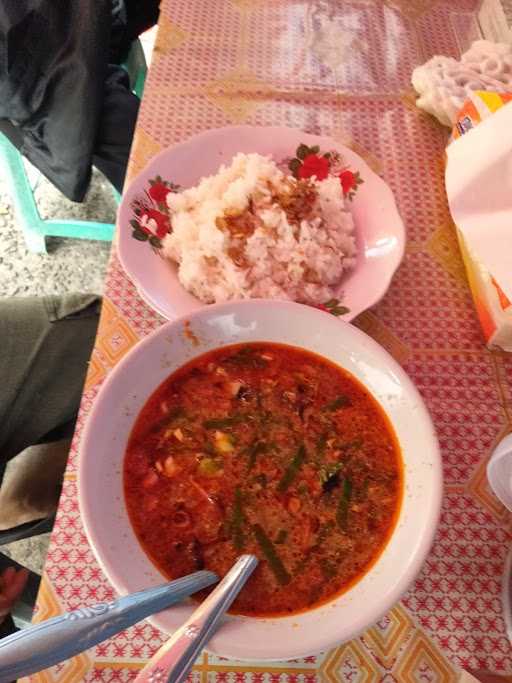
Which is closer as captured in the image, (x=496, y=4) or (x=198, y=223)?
(x=198, y=223)

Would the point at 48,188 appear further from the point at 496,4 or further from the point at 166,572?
the point at 166,572

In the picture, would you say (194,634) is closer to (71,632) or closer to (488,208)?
(71,632)

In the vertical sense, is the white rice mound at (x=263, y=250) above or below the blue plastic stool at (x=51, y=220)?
above

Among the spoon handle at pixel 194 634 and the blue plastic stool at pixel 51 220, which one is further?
the blue plastic stool at pixel 51 220

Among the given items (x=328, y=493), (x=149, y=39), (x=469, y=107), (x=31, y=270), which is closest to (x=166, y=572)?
(x=328, y=493)

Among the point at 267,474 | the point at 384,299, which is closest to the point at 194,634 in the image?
the point at 267,474

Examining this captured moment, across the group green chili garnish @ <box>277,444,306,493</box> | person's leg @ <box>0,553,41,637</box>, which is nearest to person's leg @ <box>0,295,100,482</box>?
person's leg @ <box>0,553,41,637</box>

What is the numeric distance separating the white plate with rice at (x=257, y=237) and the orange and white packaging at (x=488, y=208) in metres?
0.14

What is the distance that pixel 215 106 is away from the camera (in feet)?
5.05

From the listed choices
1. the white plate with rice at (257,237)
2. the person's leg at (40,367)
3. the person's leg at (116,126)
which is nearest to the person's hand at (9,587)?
the person's leg at (40,367)

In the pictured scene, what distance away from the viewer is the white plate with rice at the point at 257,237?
1089 millimetres

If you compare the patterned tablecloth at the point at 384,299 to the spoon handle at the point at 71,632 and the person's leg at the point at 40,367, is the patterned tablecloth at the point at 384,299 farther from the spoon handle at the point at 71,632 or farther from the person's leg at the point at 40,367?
the person's leg at the point at 40,367

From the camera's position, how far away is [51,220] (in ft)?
8.53

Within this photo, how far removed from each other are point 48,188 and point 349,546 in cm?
260
